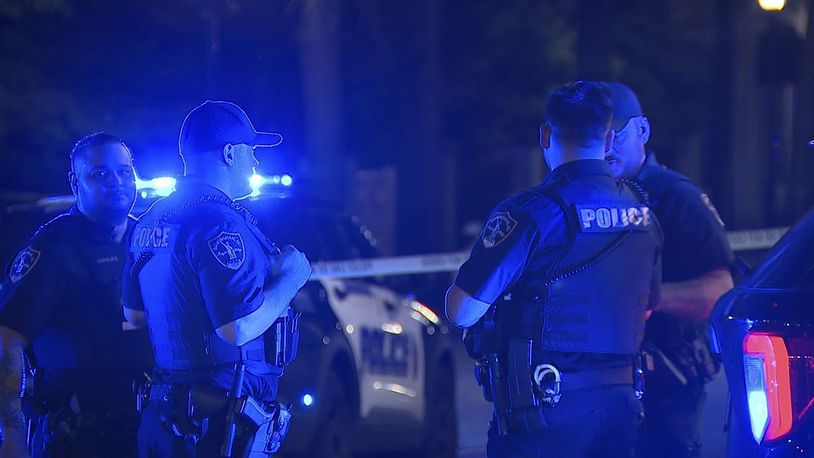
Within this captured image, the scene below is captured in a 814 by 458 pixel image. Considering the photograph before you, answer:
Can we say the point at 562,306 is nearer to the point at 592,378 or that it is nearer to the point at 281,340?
the point at 592,378

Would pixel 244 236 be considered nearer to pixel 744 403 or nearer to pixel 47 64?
pixel 744 403

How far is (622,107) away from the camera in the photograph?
5.33 metres

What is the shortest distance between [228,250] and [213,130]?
1.65 feet

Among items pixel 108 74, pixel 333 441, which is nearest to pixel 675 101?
pixel 108 74

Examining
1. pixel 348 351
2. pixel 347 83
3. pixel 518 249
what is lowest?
pixel 348 351

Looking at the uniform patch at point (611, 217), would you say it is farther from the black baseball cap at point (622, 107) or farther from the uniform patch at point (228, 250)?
the uniform patch at point (228, 250)

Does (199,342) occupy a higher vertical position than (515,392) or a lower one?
higher

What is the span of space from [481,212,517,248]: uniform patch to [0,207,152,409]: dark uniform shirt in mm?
1534

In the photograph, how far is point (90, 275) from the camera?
16.7ft

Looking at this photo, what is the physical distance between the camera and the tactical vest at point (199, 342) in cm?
436

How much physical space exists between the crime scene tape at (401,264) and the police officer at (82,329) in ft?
5.96

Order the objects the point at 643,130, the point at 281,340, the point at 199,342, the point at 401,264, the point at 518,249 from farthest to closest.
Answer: the point at 401,264 < the point at 643,130 < the point at 281,340 < the point at 199,342 < the point at 518,249

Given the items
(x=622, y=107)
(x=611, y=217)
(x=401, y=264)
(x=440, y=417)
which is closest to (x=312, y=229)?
(x=440, y=417)

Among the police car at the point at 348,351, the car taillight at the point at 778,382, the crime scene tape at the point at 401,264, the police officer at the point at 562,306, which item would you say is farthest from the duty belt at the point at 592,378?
the crime scene tape at the point at 401,264
